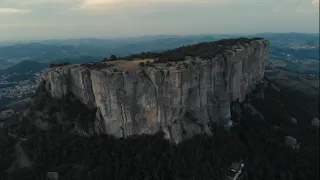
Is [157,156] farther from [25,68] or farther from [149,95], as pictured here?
[25,68]

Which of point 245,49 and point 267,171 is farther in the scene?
point 245,49

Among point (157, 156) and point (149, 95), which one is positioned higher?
point (149, 95)

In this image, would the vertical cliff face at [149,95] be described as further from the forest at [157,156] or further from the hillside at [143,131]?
the forest at [157,156]

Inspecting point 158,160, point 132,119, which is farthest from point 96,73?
point 158,160

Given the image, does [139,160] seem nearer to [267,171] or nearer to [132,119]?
[132,119]

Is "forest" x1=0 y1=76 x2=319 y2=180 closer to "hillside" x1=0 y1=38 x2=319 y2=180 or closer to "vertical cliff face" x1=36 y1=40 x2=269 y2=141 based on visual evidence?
"hillside" x1=0 y1=38 x2=319 y2=180

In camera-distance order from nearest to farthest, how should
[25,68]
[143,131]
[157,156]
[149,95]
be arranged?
[157,156] → [149,95] → [143,131] → [25,68]

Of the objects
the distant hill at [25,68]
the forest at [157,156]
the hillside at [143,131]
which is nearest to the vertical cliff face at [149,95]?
the hillside at [143,131]

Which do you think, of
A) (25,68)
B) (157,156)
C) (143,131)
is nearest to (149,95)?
(143,131)

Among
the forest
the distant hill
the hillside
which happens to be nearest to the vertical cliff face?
the hillside
